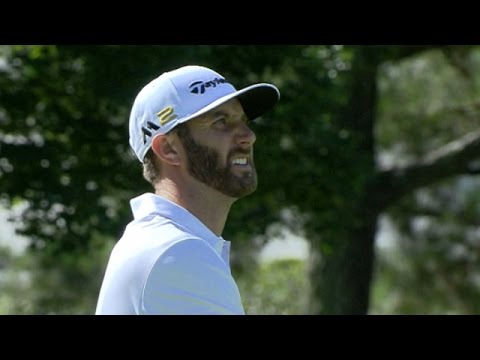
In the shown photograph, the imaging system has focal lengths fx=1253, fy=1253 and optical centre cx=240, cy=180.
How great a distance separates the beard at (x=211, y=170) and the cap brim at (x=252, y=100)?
0.25ft

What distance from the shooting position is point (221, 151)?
11.3 feet

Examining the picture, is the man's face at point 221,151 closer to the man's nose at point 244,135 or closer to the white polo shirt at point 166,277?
the man's nose at point 244,135

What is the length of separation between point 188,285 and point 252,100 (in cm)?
89

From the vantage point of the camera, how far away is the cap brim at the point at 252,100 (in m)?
3.43

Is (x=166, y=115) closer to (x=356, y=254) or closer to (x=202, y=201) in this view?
(x=202, y=201)

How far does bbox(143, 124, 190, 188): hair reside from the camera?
345 cm

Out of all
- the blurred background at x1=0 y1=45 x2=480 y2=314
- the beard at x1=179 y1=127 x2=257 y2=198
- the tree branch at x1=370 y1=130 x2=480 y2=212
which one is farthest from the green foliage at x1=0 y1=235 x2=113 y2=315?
the beard at x1=179 y1=127 x2=257 y2=198

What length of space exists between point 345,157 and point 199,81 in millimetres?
9586

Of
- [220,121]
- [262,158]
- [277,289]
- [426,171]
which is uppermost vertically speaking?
[220,121]

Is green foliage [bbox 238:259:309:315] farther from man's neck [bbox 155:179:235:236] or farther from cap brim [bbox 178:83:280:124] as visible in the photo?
man's neck [bbox 155:179:235:236]

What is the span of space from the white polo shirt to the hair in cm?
40

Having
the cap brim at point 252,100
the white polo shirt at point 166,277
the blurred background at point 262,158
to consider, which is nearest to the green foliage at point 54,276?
the blurred background at point 262,158

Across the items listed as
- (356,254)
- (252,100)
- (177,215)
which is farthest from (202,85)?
(356,254)
